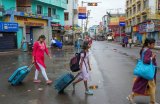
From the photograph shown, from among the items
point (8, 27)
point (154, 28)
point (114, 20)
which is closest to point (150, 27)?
point (154, 28)

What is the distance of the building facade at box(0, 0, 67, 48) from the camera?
34353mm

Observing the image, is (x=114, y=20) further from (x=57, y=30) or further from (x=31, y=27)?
(x=31, y=27)

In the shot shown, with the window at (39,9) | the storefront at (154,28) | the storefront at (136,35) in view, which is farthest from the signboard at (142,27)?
the window at (39,9)

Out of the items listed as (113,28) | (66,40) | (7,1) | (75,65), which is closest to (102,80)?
(75,65)

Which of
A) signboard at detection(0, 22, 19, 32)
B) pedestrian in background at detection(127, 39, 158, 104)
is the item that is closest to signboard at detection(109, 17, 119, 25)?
signboard at detection(0, 22, 19, 32)

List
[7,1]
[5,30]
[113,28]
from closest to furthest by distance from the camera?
[5,30] → [7,1] → [113,28]

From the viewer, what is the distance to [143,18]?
57719 mm

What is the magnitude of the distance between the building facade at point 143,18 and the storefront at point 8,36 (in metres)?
21.8

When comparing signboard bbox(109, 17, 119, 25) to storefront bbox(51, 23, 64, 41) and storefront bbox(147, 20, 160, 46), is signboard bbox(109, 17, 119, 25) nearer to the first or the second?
storefront bbox(51, 23, 64, 41)

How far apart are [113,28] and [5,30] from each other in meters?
91.3

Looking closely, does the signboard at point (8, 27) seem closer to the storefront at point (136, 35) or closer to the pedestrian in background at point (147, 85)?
the pedestrian in background at point (147, 85)

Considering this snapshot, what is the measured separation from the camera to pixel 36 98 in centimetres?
799

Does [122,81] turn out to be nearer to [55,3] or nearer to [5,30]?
[5,30]

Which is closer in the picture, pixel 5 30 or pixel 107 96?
pixel 107 96
